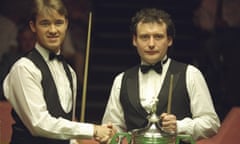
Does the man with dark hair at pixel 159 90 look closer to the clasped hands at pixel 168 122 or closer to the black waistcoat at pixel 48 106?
the clasped hands at pixel 168 122

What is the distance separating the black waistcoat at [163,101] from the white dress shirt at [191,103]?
20 millimetres

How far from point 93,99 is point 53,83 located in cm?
173

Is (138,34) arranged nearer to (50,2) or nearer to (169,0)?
(50,2)

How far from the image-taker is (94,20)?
15.4ft

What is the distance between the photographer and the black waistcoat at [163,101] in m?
2.69

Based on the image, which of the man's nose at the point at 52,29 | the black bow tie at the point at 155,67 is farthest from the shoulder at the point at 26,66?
the black bow tie at the point at 155,67

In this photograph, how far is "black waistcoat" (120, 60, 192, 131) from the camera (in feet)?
8.82

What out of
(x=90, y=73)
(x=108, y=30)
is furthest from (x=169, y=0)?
(x=90, y=73)

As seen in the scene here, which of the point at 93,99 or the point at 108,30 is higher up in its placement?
the point at 108,30

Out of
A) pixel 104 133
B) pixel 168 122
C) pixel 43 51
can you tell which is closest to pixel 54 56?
pixel 43 51

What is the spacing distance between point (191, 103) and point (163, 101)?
11 centimetres

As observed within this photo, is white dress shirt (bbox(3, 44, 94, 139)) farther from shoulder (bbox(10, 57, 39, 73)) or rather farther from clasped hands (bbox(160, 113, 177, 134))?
clasped hands (bbox(160, 113, 177, 134))

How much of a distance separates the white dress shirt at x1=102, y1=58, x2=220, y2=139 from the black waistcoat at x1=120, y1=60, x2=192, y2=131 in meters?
0.02

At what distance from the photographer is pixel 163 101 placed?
8.81 feet
